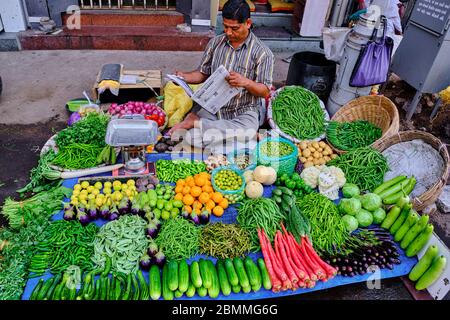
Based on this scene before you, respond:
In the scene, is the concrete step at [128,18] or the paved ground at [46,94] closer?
the paved ground at [46,94]

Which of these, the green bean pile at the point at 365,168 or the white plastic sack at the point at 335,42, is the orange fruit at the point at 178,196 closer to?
the green bean pile at the point at 365,168

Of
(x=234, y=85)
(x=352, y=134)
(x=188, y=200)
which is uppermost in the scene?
Answer: (x=234, y=85)

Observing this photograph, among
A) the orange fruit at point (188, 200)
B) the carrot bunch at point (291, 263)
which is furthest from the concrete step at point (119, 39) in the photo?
the carrot bunch at point (291, 263)

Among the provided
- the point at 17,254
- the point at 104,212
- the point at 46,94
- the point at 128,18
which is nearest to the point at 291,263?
the point at 104,212

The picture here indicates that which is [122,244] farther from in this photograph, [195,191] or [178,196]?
[195,191]

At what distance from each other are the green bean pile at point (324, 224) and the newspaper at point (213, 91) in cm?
152

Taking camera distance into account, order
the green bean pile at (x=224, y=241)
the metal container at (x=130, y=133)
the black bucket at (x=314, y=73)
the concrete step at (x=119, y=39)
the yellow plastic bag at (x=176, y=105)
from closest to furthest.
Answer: the green bean pile at (x=224, y=241) < the metal container at (x=130, y=133) < the yellow plastic bag at (x=176, y=105) < the black bucket at (x=314, y=73) < the concrete step at (x=119, y=39)

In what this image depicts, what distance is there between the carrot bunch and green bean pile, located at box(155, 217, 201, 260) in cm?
61

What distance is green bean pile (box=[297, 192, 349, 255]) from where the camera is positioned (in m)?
3.17

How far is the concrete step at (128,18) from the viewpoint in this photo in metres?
7.38

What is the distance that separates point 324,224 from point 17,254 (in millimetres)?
2712

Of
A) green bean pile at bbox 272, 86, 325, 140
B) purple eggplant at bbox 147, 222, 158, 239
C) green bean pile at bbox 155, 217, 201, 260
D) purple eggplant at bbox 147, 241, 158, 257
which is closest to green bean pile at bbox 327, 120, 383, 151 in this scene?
green bean pile at bbox 272, 86, 325, 140

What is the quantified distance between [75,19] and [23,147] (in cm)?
389

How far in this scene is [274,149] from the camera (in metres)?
3.99
